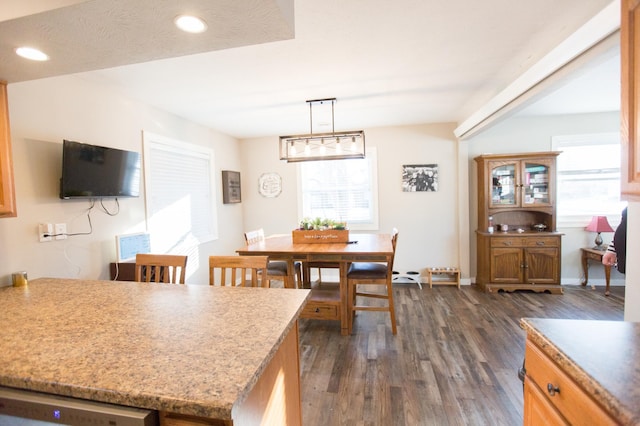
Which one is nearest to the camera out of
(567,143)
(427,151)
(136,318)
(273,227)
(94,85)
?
(136,318)

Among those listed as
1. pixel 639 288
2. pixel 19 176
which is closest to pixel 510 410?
A: pixel 639 288

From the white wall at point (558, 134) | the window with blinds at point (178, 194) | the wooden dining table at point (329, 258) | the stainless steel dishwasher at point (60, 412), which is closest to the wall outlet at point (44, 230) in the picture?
the window with blinds at point (178, 194)

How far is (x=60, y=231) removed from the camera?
2141mm

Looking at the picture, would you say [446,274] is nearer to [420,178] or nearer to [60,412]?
[420,178]

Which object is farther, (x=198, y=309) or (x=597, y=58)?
(x=597, y=58)

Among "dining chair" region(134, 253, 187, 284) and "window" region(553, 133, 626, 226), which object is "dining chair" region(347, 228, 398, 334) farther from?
"window" region(553, 133, 626, 226)

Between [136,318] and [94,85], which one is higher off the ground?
[94,85]

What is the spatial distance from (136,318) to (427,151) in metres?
4.30

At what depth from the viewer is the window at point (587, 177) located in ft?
13.4

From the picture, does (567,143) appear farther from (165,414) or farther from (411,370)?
(165,414)

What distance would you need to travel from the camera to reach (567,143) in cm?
418

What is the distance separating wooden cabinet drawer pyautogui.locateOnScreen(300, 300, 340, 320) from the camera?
9.70ft

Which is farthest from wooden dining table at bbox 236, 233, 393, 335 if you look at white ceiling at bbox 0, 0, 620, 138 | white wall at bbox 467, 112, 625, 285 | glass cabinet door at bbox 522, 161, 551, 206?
white wall at bbox 467, 112, 625, 285

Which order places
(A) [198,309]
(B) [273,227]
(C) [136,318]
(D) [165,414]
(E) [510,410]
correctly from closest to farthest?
(D) [165,414] < (C) [136,318] < (A) [198,309] < (E) [510,410] < (B) [273,227]
